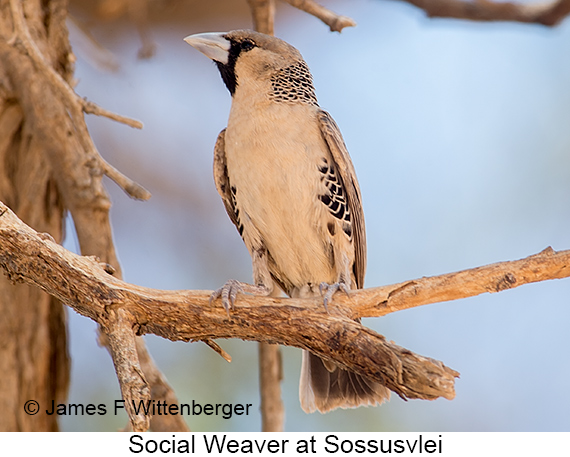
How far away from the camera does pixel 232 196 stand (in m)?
3.27

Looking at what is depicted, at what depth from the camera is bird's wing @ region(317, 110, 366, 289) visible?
3.07 m

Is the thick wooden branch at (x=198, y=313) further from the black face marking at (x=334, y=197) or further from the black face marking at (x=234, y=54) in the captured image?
the black face marking at (x=234, y=54)

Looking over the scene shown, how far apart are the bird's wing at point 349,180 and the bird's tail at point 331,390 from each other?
540mm

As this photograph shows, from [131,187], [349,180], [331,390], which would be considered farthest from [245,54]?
[331,390]

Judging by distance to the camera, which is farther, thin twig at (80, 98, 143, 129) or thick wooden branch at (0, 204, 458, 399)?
thin twig at (80, 98, 143, 129)

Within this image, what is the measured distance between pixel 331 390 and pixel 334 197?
0.97m

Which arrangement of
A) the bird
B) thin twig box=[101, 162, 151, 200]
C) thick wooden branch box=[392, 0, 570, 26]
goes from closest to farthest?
thin twig box=[101, 162, 151, 200] → the bird → thick wooden branch box=[392, 0, 570, 26]

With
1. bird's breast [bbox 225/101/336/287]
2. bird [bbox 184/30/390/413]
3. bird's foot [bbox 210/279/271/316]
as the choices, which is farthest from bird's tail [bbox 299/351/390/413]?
bird's foot [bbox 210/279/271/316]

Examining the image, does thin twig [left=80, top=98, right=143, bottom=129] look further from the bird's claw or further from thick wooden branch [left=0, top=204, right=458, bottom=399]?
the bird's claw

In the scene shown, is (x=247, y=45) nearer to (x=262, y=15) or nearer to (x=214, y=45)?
(x=214, y=45)

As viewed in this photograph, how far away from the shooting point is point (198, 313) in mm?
2338

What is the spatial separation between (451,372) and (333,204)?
1328mm

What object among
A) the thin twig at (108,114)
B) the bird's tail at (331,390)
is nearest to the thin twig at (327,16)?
the thin twig at (108,114)

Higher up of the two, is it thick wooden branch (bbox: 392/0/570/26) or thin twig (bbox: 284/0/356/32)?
thick wooden branch (bbox: 392/0/570/26)
